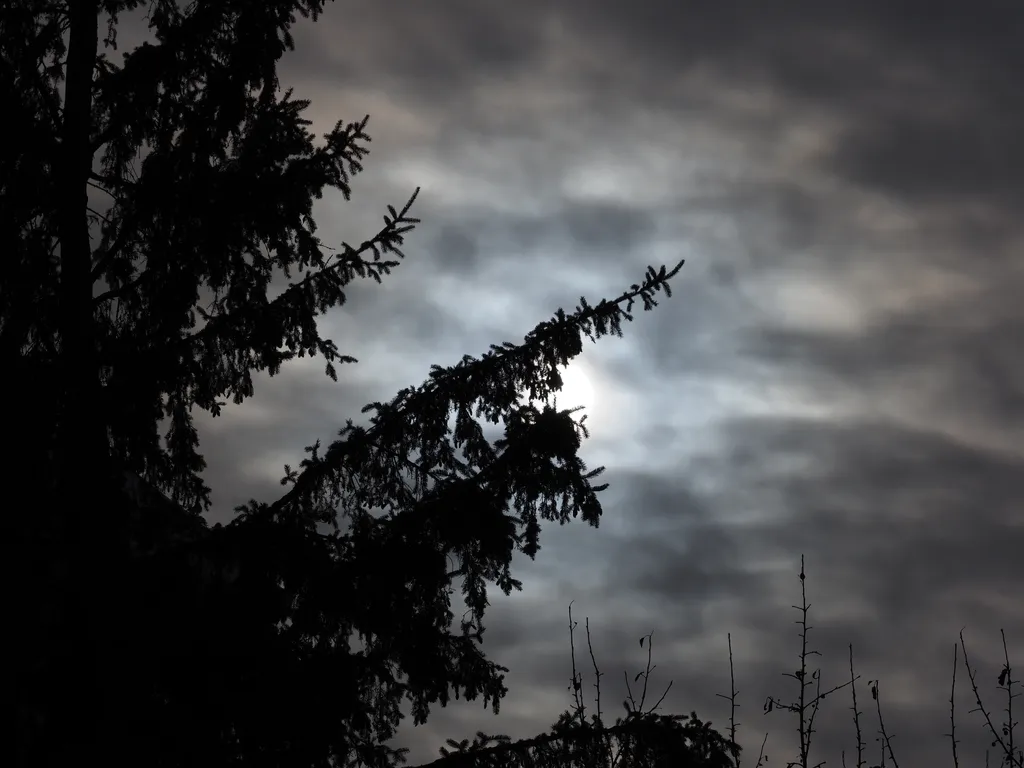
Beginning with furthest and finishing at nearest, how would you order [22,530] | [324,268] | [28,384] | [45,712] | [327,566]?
[324,268]
[28,384]
[327,566]
[22,530]
[45,712]

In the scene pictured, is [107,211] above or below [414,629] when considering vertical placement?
above

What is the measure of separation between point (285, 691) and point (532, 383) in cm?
333

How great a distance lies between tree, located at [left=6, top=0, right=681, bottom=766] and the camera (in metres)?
7.20

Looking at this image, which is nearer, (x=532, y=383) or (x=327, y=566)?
(x=327, y=566)

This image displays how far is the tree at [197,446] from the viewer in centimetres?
720

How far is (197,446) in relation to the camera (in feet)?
34.2

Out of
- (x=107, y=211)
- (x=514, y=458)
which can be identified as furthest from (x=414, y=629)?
(x=107, y=211)

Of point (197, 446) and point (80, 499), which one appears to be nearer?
point (80, 499)

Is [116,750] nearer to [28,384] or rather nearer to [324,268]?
[28,384]

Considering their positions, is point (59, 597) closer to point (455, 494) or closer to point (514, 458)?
point (455, 494)

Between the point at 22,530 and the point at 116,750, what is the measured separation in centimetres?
175

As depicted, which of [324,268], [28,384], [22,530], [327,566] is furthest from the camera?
[324,268]

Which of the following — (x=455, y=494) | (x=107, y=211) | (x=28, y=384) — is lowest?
(x=455, y=494)

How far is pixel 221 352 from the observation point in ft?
30.8
